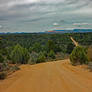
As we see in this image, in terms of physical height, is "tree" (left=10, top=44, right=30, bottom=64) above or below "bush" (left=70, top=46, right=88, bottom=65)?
below

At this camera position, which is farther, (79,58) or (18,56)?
(18,56)

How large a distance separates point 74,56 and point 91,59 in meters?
2.59

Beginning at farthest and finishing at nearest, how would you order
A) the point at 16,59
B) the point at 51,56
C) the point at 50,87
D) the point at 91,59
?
the point at 51,56, the point at 16,59, the point at 91,59, the point at 50,87

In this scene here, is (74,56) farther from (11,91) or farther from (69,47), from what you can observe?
(69,47)

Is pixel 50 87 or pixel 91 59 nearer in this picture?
pixel 50 87

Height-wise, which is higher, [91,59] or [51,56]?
[91,59]

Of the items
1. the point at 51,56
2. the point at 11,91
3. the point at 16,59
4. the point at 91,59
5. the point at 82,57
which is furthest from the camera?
the point at 51,56

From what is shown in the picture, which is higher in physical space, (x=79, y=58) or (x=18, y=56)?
(x=79, y=58)

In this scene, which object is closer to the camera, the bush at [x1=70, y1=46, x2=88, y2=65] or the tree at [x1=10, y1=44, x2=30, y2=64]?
the bush at [x1=70, y1=46, x2=88, y2=65]

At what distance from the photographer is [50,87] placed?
7074mm

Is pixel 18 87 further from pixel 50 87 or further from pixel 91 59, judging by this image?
pixel 91 59

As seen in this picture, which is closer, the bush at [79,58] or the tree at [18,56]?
the bush at [79,58]

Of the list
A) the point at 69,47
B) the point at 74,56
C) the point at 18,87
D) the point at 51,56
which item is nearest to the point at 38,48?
the point at 69,47

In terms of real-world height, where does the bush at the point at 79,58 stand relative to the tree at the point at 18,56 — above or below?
above
